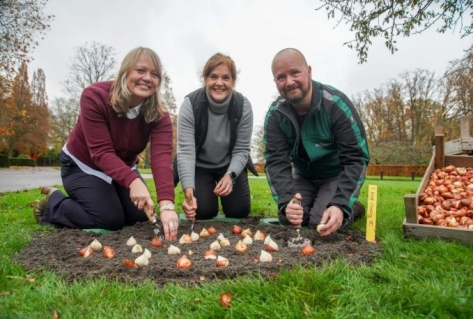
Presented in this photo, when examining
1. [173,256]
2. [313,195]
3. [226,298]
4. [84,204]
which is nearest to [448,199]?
[313,195]

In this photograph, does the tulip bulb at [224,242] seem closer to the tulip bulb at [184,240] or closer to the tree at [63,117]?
the tulip bulb at [184,240]

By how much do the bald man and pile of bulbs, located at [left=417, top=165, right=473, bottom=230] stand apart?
69 centimetres

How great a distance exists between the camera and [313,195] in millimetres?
4086

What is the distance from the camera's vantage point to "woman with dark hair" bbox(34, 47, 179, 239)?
3297 mm

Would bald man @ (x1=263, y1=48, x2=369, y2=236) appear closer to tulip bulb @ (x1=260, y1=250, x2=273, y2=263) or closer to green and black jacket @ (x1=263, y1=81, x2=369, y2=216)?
green and black jacket @ (x1=263, y1=81, x2=369, y2=216)

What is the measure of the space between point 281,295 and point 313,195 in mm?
2308

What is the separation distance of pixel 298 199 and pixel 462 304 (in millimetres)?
1429

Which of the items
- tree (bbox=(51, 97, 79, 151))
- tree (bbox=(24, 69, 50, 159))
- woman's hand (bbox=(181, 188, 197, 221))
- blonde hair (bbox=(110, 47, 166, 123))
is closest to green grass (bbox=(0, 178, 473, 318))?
woman's hand (bbox=(181, 188, 197, 221))

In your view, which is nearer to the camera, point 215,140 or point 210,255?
point 210,255

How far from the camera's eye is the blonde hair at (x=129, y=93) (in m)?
3.38

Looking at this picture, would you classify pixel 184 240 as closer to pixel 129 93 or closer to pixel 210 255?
pixel 210 255

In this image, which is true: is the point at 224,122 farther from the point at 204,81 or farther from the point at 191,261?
the point at 191,261

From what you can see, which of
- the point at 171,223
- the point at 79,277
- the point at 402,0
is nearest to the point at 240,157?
the point at 171,223

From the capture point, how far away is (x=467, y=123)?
5.12m
